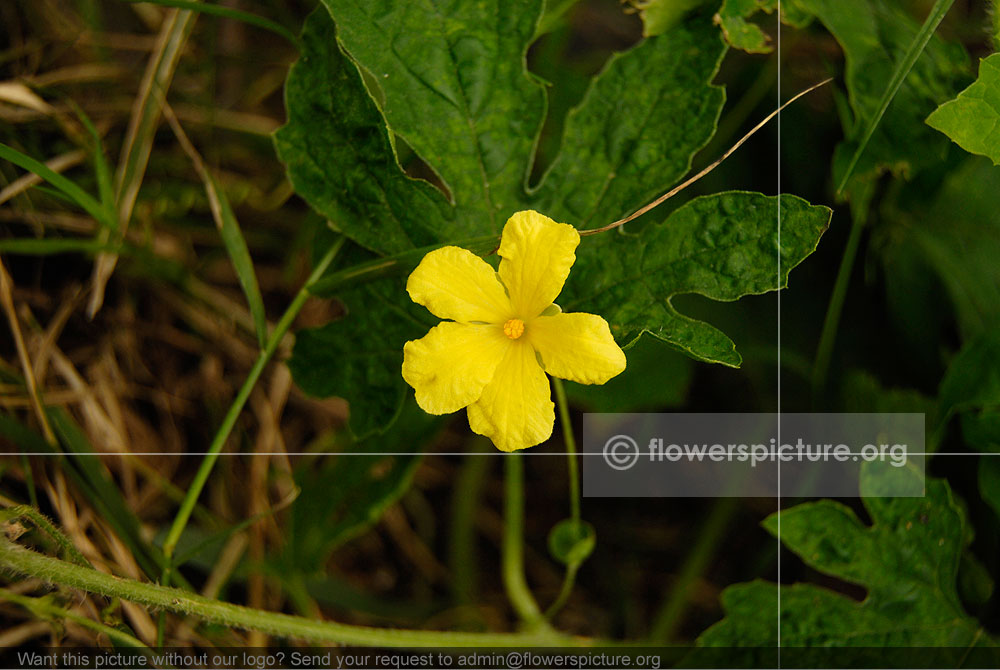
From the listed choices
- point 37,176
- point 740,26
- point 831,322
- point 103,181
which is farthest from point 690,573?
point 37,176

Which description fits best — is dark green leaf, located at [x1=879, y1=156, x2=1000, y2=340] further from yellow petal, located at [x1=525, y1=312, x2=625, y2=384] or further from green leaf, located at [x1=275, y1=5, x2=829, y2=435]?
yellow petal, located at [x1=525, y1=312, x2=625, y2=384]

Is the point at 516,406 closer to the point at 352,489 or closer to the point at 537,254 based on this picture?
the point at 537,254

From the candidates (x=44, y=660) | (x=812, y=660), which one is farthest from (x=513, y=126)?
(x=44, y=660)

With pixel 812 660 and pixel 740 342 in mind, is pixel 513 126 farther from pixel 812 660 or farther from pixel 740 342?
pixel 812 660

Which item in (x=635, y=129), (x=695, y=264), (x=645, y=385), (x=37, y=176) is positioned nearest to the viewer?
(x=695, y=264)

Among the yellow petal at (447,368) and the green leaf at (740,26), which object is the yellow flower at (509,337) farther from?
the green leaf at (740,26)

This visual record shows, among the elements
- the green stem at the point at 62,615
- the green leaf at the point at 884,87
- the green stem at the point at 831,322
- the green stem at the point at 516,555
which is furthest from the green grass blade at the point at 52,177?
the green stem at the point at 831,322

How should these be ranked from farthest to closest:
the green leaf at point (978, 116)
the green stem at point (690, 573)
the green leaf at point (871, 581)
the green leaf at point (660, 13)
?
the green stem at point (690, 573)
the green leaf at point (871, 581)
the green leaf at point (660, 13)
the green leaf at point (978, 116)
